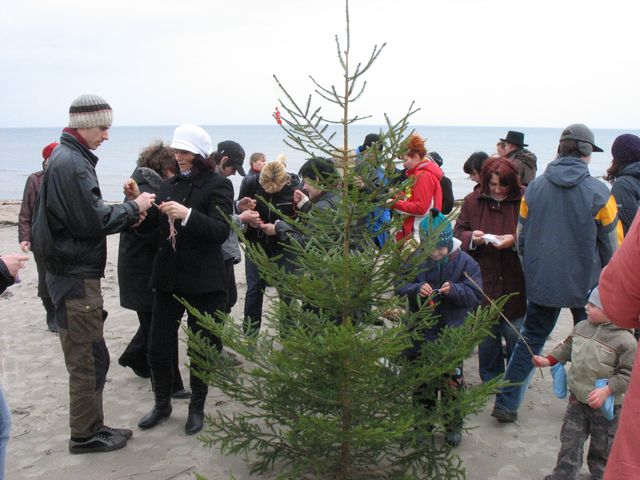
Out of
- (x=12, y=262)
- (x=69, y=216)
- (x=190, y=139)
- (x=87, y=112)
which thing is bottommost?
(x=12, y=262)

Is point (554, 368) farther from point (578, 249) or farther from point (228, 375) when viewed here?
point (228, 375)

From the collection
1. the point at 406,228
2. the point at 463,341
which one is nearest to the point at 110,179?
the point at 406,228

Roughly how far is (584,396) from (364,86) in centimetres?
230

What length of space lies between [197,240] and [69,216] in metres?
0.94

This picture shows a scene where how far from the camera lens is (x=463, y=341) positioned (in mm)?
3588

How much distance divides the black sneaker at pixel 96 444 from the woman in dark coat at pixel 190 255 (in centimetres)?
33

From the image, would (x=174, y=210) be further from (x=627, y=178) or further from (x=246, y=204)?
(x=627, y=178)

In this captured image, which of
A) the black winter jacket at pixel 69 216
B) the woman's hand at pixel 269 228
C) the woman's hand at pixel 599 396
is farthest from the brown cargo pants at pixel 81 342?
the woman's hand at pixel 599 396

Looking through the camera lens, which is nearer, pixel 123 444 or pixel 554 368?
pixel 554 368

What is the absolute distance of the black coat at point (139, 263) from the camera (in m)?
5.35

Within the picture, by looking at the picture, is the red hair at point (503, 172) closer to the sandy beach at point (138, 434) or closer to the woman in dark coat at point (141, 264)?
the sandy beach at point (138, 434)

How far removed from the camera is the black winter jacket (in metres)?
4.11

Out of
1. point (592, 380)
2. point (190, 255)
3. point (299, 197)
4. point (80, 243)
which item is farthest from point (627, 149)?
point (80, 243)

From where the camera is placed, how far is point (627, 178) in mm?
5660
